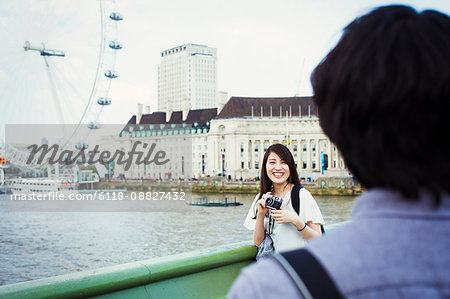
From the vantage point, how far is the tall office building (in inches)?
5098

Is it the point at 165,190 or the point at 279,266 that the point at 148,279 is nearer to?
the point at 279,266

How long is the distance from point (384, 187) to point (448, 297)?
0.20m

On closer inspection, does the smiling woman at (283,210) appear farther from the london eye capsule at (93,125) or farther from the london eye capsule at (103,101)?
the london eye capsule at (93,125)

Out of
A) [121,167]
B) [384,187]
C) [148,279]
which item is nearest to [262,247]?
[148,279]

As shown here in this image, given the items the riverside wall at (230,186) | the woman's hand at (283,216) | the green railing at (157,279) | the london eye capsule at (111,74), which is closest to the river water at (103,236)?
the london eye capsule at (111,74)

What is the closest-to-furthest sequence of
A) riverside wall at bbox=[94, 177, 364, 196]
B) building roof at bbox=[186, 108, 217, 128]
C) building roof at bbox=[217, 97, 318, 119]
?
1. riverside wall at bbox=[94, 177, 364, 196]
2. building roof at bbox=[217, 97, 318, 119]
3. building roof at bbox=[186, 108, 217, 128]

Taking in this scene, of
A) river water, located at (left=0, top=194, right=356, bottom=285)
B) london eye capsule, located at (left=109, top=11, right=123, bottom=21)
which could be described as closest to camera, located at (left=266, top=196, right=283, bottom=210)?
river water, located at (left=0, top=194, right=356, bottom=285)

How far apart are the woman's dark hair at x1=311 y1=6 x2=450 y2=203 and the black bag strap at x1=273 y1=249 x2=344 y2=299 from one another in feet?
0.63

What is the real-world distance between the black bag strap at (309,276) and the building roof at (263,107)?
7958 centimetres

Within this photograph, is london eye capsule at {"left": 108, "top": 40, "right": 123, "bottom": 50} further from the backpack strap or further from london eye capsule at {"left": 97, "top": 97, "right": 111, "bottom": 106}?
the backpack strap

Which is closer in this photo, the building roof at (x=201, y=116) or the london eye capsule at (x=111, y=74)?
the london eye capsule at (x=111, y=74)

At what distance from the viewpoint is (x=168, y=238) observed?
23.6 m

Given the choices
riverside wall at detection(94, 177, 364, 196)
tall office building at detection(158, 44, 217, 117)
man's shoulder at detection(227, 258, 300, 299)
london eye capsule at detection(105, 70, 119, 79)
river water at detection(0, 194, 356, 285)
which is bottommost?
river water at detection(0, 194, 356, 285)

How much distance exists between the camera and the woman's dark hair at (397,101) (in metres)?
0.78
